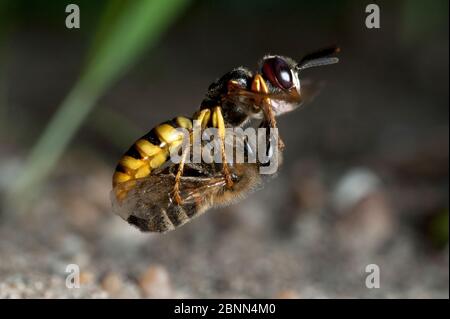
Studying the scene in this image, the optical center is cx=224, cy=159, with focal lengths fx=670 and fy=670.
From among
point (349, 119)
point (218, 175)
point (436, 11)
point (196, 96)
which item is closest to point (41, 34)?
point (196, 96)

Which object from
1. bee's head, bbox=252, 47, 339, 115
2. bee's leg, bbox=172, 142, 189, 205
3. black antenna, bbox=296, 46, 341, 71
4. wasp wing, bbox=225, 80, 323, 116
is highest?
black antenna, bbox=296, 46, 341, 71

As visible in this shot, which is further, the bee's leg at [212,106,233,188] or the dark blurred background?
the dark blurred background

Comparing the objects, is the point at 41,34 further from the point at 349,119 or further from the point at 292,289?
the point at 292,289

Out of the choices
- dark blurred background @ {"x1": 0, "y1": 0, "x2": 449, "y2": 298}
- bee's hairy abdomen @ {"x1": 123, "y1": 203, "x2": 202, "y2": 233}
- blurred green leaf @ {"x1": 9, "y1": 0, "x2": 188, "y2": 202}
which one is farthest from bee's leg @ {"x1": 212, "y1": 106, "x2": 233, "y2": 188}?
blurred green leaf @ {"x1": 9, "y1": 0, "x2": 188, "y2": 202}

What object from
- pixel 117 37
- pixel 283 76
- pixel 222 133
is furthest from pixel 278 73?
pixel 117 37

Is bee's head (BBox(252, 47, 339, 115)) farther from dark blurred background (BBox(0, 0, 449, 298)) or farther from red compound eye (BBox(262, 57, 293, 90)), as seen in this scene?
dark blurred background (BBox(0, 0, 449, 298))

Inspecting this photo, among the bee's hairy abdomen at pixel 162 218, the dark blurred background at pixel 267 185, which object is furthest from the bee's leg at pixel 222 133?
the dark blurred background at pixel 267 185
